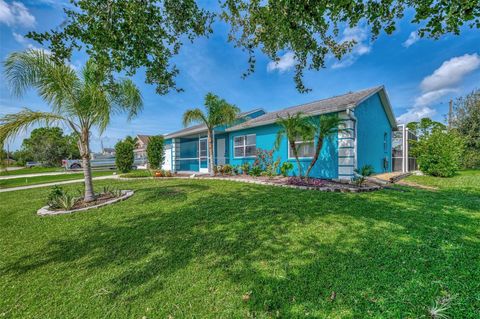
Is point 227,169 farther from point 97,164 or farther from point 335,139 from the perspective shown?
point 97,164

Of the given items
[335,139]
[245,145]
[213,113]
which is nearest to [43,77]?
[213,113]

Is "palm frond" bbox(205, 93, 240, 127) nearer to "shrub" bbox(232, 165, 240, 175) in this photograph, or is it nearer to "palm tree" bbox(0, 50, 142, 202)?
"shrub" bbox(232, 165, 240, 175)

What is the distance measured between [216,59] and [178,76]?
19.4 feet

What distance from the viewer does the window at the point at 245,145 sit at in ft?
40.8

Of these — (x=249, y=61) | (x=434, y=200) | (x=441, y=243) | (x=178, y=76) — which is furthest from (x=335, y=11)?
(x=434, y=200)

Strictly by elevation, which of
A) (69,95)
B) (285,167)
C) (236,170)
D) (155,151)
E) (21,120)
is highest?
(69,95)

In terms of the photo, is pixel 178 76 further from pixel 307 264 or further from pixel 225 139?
pixel 225 139

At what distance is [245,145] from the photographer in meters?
12.9

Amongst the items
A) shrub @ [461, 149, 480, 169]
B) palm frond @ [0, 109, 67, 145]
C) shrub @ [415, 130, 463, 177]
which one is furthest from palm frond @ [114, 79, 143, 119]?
shrub @ [461, 149, 480, 169]

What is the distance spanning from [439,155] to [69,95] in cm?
1642

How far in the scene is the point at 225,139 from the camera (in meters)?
14.7

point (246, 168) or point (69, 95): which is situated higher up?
point (69, 95)

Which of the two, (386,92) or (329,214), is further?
(386,92)

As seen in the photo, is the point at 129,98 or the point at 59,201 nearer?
the point at 59,201
